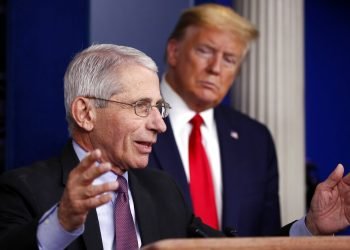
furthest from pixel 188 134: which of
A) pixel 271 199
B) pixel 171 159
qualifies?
pixel 271 199

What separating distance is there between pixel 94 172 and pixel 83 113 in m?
0.66

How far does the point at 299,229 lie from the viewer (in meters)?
2.73

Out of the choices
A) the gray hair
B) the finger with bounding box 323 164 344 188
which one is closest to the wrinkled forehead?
the gray hair

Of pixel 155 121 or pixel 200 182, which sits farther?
pixel 200 182

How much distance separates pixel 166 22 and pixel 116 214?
168 centimetres

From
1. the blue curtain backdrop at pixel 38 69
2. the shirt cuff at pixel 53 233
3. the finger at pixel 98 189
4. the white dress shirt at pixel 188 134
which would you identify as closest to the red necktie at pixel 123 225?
the shirt cuff at pixel 53 233

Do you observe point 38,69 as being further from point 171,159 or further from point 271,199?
point 271,199

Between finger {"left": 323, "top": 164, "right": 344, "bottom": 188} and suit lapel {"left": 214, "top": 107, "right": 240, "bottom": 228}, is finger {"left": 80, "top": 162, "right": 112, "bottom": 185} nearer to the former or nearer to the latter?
finger {"left": 323, "top": 164, "right": 344, "bottom": 188}

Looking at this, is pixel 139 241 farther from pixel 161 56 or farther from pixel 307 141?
pixel 307 141

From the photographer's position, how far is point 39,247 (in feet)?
7.19

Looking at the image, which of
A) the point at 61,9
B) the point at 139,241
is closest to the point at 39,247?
the point at 139,241

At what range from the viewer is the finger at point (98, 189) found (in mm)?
1938

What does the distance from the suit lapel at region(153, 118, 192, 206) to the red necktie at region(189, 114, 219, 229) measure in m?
0.06

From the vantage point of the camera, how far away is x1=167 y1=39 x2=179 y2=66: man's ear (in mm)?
3930
